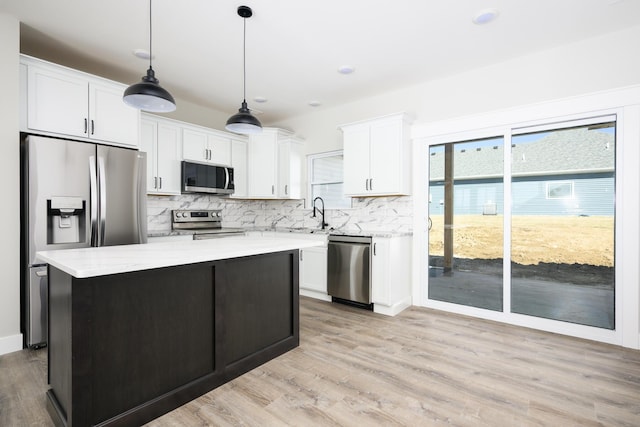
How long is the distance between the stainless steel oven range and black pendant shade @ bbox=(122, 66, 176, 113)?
236 cm

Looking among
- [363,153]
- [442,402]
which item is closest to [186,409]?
[442,402]

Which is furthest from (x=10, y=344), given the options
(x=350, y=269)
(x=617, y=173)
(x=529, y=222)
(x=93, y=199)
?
(x=617, y=173)

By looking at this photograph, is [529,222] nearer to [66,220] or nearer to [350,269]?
[350,269]

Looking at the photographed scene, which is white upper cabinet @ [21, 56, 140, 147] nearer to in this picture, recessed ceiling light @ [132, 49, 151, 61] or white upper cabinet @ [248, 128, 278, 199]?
recessed ceiling light @ [132, 49, 151, 61]

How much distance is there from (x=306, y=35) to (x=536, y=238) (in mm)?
3091

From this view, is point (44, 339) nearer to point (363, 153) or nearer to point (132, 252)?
point (132, 252)

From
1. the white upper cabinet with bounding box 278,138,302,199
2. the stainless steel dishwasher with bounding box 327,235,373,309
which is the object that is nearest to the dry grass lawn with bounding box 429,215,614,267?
the stainless steel dishwasher with bounding box 327,235,373,309

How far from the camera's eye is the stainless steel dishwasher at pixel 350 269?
387 centimetres

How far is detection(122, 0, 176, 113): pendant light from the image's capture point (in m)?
2.07

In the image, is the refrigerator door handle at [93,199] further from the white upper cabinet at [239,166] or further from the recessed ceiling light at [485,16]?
the recessed ceiling light at [485,16]

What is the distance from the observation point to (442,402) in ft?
6.64

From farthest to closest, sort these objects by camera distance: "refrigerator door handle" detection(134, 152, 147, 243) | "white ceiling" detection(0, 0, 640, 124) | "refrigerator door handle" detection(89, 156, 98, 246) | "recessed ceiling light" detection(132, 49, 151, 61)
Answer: "refrigerator door handle" detection(134, 152, 147, 243) → "recessed ceiling light" detection(132, 49, 151, 61) → "refrigerator door handle" detection(89, 156, 98, 246) → "white ceiling" detection(0, 0, 640, 124)

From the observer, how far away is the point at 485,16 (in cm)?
265

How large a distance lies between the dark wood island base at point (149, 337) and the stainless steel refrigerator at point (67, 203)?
1.13 meters
